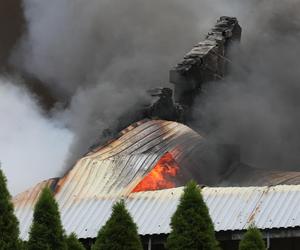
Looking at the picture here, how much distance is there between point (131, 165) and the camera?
5112 centimetres

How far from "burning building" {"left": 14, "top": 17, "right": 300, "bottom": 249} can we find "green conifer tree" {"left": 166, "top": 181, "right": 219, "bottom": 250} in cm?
367

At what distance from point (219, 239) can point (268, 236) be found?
1.66m

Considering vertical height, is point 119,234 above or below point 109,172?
below

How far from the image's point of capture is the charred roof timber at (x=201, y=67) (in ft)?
190

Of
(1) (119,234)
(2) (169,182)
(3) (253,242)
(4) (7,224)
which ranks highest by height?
(2) (169,182)

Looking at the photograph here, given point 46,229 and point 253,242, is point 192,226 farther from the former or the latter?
point 46,229

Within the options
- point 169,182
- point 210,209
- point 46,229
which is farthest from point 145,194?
point 46,229

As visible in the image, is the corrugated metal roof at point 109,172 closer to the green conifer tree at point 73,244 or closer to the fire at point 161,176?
the fire at point 161,176

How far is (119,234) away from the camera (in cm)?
4044

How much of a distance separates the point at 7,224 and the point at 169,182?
1245cm

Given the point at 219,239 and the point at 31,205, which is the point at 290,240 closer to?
the point at 219,239

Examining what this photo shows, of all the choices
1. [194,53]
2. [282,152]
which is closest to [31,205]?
[194,53]

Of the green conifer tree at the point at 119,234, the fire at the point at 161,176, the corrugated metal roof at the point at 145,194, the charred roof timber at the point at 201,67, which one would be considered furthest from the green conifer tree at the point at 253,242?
the charred roof timber at the point at 201,67

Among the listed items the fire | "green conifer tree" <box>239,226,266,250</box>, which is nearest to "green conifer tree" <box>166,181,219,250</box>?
"green conifer tree" <box>239,226,266,250</box>
